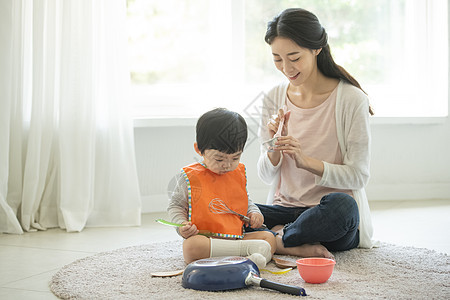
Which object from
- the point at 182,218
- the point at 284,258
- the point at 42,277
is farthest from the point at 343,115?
the point at 42,277

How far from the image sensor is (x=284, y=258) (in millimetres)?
1641

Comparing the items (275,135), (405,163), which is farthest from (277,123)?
(405,163)

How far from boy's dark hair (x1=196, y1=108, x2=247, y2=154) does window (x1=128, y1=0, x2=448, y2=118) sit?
1.22m

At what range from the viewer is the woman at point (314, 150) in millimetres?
1615

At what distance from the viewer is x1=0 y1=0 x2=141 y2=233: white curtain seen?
2.21 m

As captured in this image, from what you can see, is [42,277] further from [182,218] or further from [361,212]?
[361,212]

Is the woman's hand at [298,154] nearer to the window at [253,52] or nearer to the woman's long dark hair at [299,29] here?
the woman's long dark hair at [299,29]

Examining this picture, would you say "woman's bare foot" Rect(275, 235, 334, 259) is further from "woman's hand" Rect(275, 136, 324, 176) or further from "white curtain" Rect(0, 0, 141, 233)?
"white curtain" Rect(0, 0, 141, 233)

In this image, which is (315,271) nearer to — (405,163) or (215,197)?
(215,197)

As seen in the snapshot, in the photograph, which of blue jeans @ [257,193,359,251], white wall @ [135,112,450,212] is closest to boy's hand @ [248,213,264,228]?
blue jeans @ [257,193,359,251]

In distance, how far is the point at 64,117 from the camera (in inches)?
88.7

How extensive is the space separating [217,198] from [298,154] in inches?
10.1

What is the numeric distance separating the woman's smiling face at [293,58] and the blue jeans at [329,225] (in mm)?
370

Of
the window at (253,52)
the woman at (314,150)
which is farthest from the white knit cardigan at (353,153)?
the window at (253,52)
